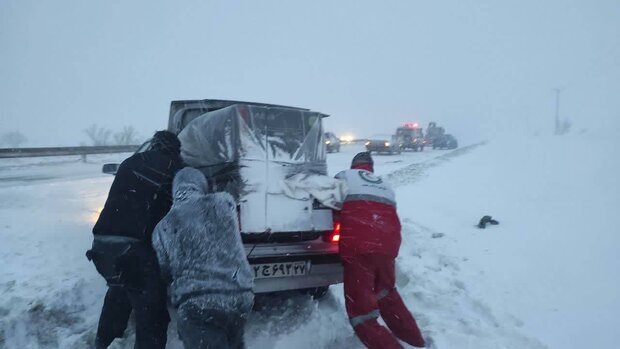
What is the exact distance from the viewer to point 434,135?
4506cm

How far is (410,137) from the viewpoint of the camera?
32688 mm

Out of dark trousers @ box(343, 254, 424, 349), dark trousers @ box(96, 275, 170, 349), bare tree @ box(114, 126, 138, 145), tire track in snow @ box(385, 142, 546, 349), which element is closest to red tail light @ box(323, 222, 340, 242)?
dark trousers @ box(343, 254, 424, 349)

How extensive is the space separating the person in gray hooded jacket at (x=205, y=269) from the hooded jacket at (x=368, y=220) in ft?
4.39

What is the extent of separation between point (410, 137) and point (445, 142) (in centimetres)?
1028

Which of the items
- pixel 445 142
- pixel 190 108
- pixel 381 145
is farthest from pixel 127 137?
pixel 190 108

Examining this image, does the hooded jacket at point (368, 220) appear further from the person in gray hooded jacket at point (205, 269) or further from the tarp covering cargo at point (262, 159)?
the person in gray hooded jacket at point (205, 269)

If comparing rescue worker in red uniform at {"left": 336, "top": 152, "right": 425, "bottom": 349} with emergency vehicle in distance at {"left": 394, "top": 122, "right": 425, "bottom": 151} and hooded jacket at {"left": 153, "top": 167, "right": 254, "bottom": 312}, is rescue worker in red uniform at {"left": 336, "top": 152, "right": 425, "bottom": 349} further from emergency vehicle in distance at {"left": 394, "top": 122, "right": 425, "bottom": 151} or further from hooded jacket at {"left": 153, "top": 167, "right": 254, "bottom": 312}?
emergency vehicle in distance at {"left": 394, "top": 122, "right": 425, "bottom": 151}

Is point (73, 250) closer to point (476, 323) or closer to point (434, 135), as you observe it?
point (476, 323)

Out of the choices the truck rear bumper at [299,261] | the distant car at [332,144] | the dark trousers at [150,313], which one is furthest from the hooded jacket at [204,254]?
the distant car at [332,144]

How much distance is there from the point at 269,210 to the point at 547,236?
17.7ft

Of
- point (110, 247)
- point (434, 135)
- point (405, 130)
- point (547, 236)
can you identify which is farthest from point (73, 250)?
point (434, 135)

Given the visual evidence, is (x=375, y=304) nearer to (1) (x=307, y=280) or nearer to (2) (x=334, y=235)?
(1) (x=307, y=280)

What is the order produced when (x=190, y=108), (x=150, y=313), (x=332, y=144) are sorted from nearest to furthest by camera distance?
(x=150, y=313) < (x=190, y=108) < (x=332, y=144)

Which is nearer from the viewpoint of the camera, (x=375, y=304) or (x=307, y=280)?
(x=375, y=304)
